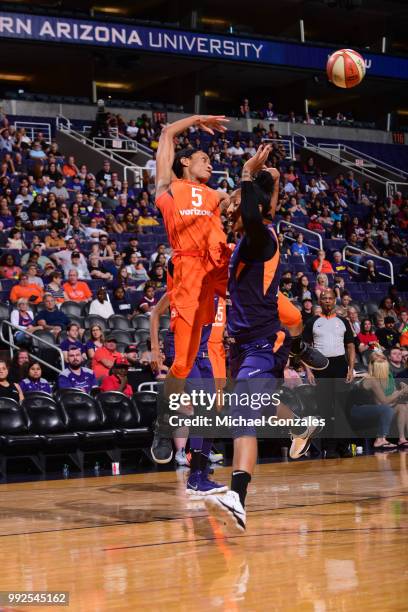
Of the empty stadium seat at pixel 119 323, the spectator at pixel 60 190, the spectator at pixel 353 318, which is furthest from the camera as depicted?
the spectator at pixel 60 190

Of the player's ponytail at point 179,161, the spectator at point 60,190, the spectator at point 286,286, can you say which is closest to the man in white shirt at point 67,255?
the spectator at point 60,190

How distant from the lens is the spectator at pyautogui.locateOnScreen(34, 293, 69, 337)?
15.5m

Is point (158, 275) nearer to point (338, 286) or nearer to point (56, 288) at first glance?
point (56, 288)

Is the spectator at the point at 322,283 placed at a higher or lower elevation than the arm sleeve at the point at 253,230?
lower

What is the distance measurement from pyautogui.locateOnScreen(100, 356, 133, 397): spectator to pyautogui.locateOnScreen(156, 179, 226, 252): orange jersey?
590 cm

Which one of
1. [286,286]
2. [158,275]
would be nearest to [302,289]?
[286,286]

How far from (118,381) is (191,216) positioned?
6106mm

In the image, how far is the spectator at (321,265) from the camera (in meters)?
21.6

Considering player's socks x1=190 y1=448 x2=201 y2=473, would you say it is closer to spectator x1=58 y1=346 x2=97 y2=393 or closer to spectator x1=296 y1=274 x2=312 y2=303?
spectator x1=58 y1=346 x2=97 y2=393

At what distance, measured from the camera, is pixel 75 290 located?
17.0m

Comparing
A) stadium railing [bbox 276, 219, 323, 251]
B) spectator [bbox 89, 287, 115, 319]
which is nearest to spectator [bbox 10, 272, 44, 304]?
spectator [bbox 89, 287, 115, 319]

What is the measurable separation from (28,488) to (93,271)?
8.11 metres

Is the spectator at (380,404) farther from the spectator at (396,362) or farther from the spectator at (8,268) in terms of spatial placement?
the spectator at (8,268)

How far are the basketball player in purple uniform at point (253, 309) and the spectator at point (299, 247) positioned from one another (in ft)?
51.2
